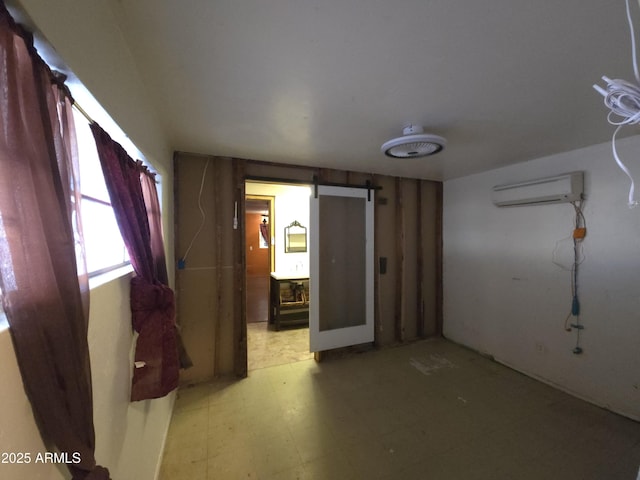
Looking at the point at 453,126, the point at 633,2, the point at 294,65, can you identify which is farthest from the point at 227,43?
the point at 453,126

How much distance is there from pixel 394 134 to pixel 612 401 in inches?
118

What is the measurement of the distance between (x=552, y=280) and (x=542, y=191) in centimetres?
93

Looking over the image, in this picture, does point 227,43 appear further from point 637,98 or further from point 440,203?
point 440,203

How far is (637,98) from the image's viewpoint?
0.68m

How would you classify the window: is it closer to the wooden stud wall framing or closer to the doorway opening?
the wooden stud wall framing

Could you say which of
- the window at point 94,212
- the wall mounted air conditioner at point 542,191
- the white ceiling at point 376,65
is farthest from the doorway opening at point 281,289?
the wall mounted air conditioner at point 542,191

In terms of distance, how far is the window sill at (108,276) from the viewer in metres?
0.92

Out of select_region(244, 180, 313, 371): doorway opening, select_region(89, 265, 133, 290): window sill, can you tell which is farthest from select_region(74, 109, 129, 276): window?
select_region(244, 180, 313, 371): doorway opening

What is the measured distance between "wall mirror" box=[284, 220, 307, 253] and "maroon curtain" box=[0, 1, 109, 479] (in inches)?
155

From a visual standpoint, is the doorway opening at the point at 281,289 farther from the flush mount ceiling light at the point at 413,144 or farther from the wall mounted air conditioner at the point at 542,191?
the wall mounted air conditioner at the point at 542,191

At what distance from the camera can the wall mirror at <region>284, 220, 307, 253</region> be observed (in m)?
4.60

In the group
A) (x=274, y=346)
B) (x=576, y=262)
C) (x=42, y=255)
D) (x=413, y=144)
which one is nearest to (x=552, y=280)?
(x=576, y=262)

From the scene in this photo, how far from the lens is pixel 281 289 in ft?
13.7

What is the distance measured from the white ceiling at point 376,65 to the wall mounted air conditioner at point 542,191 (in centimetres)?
39
